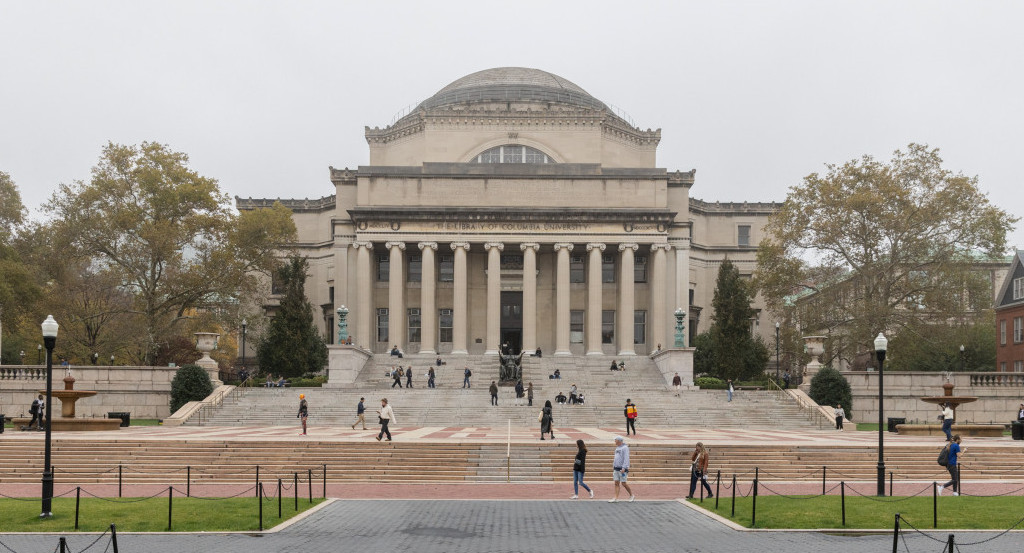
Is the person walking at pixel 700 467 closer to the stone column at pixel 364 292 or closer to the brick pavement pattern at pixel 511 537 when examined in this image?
the brick pavement pattern at pixel 511 537

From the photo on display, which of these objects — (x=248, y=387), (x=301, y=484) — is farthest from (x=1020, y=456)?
(x=248, y=387)

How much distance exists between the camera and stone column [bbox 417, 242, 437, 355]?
220 ft

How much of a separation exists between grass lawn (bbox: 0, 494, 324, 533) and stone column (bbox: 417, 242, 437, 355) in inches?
1768

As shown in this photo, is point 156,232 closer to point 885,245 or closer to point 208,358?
point 208,358

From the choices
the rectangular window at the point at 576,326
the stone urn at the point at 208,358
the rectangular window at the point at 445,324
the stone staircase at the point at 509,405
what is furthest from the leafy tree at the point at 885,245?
the stone urn at the point at 208,358

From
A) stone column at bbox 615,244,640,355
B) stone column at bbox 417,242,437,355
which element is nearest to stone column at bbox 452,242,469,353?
stone column at bbox 417,242,437,355

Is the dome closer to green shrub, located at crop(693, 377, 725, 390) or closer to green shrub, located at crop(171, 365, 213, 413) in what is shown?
green shrub, located at crop(693, 377, 725, 390)

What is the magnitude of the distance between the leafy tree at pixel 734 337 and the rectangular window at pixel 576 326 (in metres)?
12.4

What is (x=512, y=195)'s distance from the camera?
225 ft

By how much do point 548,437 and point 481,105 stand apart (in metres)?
45.7

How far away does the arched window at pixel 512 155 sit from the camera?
74312 millimetres

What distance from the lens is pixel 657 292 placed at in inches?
2692

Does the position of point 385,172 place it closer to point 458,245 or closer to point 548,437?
point 458,245

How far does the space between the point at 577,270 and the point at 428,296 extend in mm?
11171
